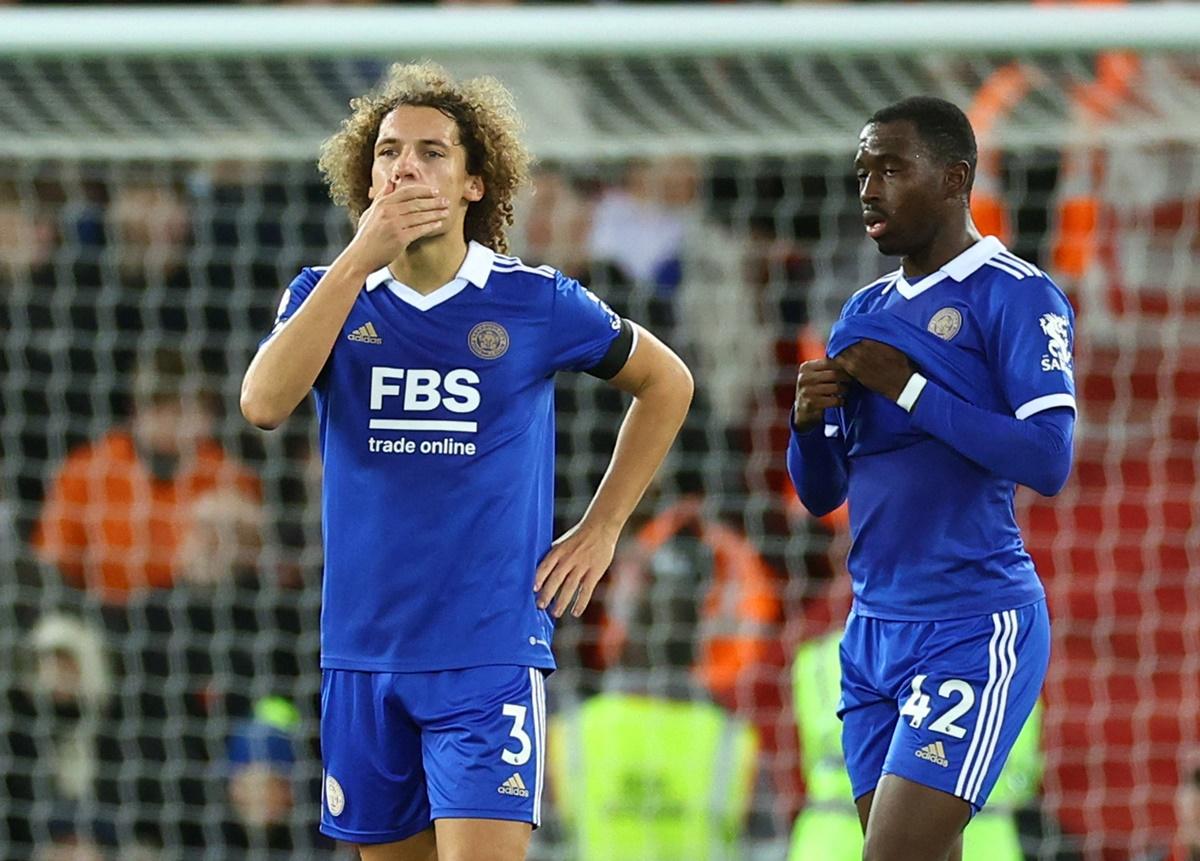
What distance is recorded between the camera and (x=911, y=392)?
355 centimetres

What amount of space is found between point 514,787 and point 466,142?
1.22 m

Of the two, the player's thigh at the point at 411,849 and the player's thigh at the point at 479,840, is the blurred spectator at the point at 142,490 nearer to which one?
the player's thigh at the point at 411,849

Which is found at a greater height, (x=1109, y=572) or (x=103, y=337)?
(x=103, y=337)

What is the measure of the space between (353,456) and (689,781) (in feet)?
7.91

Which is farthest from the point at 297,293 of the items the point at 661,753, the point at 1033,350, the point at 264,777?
the point at 264,777

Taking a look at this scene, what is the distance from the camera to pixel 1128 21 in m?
4.92

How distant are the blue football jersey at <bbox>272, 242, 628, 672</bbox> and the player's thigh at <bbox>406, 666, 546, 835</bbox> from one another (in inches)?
1.7

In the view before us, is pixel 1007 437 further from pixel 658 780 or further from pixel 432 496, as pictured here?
pixel 658 780

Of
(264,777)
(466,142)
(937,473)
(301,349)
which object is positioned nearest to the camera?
(301,349)

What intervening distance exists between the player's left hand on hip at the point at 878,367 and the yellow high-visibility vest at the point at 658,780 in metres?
2.31

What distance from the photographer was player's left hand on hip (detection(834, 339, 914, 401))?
11.7 feet

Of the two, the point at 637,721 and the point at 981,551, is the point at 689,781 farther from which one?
the point at 981,551

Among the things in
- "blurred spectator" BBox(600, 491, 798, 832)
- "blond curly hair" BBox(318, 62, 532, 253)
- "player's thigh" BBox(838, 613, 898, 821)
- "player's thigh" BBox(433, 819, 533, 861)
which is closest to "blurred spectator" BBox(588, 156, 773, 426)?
"blurred spectator" BBox(600, 491, 798, 832)

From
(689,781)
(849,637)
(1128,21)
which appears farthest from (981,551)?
(689,781)
